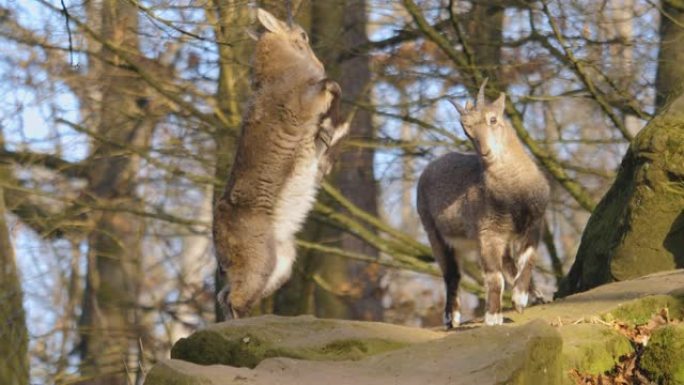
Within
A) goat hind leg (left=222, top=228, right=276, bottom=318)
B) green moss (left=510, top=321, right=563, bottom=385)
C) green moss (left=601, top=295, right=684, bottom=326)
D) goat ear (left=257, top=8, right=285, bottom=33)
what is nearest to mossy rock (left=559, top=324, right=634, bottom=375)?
green moss (left=601, top=295, right=684, bottom=326)

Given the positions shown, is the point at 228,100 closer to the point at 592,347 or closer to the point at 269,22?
the point at 269,22

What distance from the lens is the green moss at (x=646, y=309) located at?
25.5 ft

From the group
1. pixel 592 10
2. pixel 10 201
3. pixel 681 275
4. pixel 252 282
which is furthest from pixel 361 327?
pixel 10 201

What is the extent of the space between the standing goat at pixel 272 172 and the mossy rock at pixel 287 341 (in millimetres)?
1872

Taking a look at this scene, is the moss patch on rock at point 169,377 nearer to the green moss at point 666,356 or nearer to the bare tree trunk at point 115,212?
the green moss at point 666,356

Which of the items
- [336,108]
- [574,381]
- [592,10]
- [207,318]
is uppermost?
[592,10]

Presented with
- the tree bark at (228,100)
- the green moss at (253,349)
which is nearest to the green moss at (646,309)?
the green moss at (253,349)

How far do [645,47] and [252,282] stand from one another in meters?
5.81

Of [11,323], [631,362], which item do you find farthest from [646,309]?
[11,323]

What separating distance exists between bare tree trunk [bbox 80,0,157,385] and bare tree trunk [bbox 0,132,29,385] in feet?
3.28

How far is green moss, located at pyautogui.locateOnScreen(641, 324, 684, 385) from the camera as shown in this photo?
278 inches

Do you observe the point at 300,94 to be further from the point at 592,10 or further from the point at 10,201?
the point at 10,201

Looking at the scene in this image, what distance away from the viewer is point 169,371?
19.6ft

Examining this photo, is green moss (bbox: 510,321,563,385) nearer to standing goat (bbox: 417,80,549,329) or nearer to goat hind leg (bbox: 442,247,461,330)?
standing goat (bbox: 417,80,549,329)
